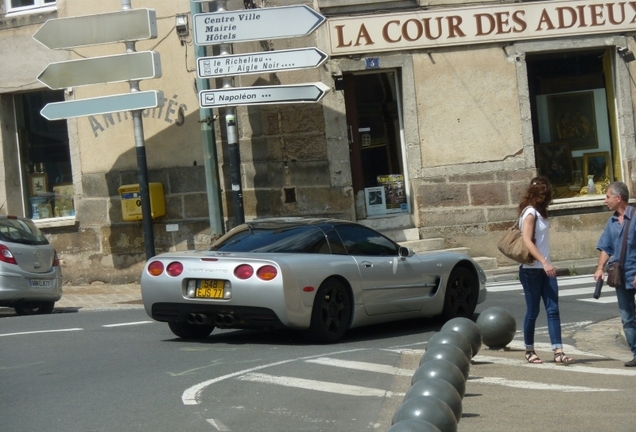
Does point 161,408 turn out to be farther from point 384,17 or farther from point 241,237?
point 384,17

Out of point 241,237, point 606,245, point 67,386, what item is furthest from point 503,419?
point 241,237

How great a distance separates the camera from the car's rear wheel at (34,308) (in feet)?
52.1

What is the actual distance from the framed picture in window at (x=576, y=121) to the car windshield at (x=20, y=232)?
10443mm

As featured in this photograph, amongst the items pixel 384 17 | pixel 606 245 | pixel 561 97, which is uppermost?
pixel 384 17

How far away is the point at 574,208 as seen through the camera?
2041 centimetres

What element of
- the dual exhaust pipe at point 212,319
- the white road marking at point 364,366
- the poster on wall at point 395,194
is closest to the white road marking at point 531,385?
the white road marking at point 364,366

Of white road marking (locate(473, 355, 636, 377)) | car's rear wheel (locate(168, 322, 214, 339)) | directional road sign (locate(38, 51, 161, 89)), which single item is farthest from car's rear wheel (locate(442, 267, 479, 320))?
directional road sign (locate(38, 51, 161, 89))

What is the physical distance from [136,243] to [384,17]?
20.5 feet

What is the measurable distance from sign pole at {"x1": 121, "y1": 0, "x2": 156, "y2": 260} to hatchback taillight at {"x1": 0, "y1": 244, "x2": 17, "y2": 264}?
362 cm

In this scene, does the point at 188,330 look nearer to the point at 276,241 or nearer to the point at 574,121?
the point at 276,241

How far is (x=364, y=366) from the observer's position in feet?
30.5

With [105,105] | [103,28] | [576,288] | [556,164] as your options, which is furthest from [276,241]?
[556,164]

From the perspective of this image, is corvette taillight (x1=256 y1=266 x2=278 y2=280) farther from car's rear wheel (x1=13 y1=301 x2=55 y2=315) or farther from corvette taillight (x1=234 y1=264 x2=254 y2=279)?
car's rear wheel (x1=13 y1=301 x2=55 y2=315)

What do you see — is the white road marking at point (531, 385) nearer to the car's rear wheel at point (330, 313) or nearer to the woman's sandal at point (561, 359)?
the woman's sandal at point (561, 359)
